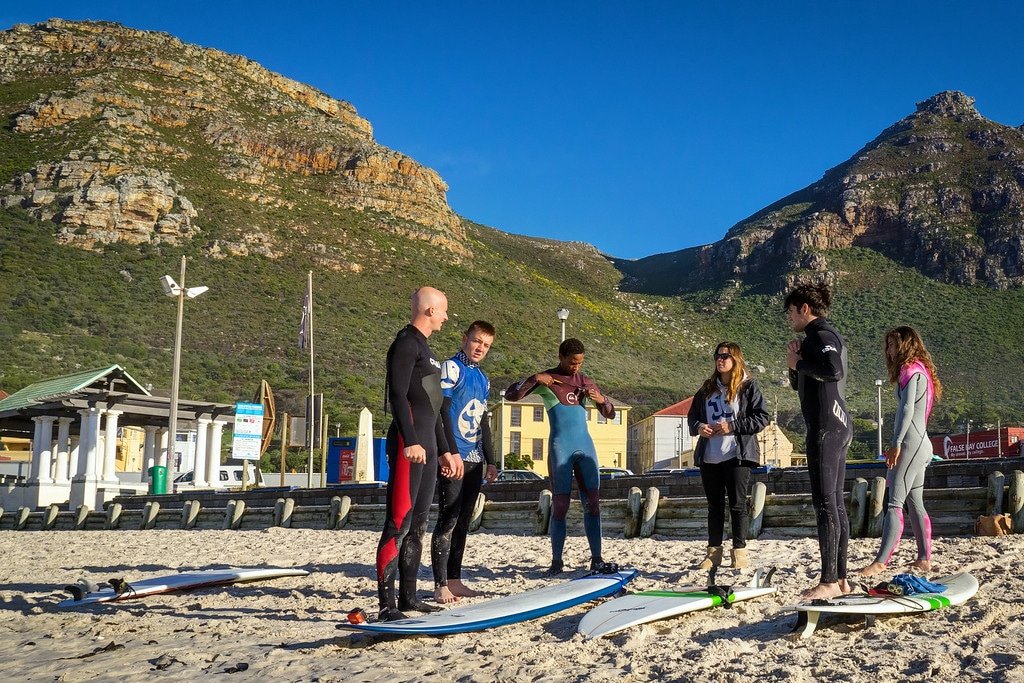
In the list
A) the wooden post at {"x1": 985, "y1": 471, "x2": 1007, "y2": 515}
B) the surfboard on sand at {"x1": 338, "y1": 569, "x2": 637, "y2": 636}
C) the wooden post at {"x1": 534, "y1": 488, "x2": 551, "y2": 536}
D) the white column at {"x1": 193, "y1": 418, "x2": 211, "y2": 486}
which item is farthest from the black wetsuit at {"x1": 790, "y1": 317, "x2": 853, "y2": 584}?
the white column at {"x1": 193, "y1": 418, "x2": 211, "y2": 486}

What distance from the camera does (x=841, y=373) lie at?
19.0 feet

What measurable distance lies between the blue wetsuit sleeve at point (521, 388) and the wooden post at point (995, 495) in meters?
4.20

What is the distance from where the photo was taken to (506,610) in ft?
19.2

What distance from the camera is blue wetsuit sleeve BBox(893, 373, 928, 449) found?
6559 millimetres

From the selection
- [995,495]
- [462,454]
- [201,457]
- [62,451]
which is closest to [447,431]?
[462,454]

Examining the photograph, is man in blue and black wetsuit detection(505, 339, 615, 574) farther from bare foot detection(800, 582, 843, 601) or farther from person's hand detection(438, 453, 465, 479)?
bare foot detection(800, 582, 843, 601)

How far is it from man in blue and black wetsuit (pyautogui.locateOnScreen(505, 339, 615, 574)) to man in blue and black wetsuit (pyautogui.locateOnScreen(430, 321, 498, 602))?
583 millimetres

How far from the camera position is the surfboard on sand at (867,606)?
4.95m

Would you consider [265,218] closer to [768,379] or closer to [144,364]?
[144,364]

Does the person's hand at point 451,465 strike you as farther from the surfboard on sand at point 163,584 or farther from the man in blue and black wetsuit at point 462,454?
the surfboard on sand at point 163,584

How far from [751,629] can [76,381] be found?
24101 millimetres

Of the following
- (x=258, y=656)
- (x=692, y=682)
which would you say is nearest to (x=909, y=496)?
(x=692, y=682)

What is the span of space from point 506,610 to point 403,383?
152 centimetres

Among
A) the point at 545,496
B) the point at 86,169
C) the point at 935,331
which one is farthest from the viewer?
the point at 935,331
